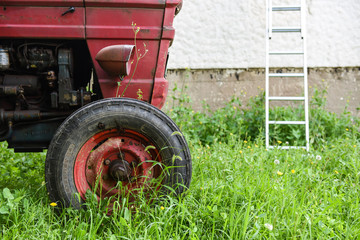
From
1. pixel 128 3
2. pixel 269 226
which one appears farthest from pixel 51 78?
pixel 269 226

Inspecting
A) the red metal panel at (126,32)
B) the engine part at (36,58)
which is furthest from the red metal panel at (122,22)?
the engine part at (36,58)

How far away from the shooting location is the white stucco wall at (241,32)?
4883 mm

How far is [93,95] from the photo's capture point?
2262 mm

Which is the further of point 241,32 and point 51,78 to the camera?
point 241,32

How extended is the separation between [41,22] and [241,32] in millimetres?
3419

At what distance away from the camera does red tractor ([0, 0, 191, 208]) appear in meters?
1.81

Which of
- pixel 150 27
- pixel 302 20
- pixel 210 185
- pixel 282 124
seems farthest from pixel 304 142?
pixel 150 27

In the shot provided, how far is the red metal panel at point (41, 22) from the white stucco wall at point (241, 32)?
2.91m

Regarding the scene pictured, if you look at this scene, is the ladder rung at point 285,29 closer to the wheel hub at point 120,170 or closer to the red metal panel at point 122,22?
the red metal panel at point 122,22

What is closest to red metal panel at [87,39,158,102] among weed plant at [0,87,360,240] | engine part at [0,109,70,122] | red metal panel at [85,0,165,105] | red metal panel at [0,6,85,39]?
red metal panel at [85,0,165,105]

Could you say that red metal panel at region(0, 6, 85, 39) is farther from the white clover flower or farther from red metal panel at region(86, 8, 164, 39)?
the white clover flower

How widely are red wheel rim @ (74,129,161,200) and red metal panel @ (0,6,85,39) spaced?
673 millimetres

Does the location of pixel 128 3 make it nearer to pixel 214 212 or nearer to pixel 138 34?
pixel 138 34

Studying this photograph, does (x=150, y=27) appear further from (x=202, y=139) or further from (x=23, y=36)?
(x=202, y=139)
